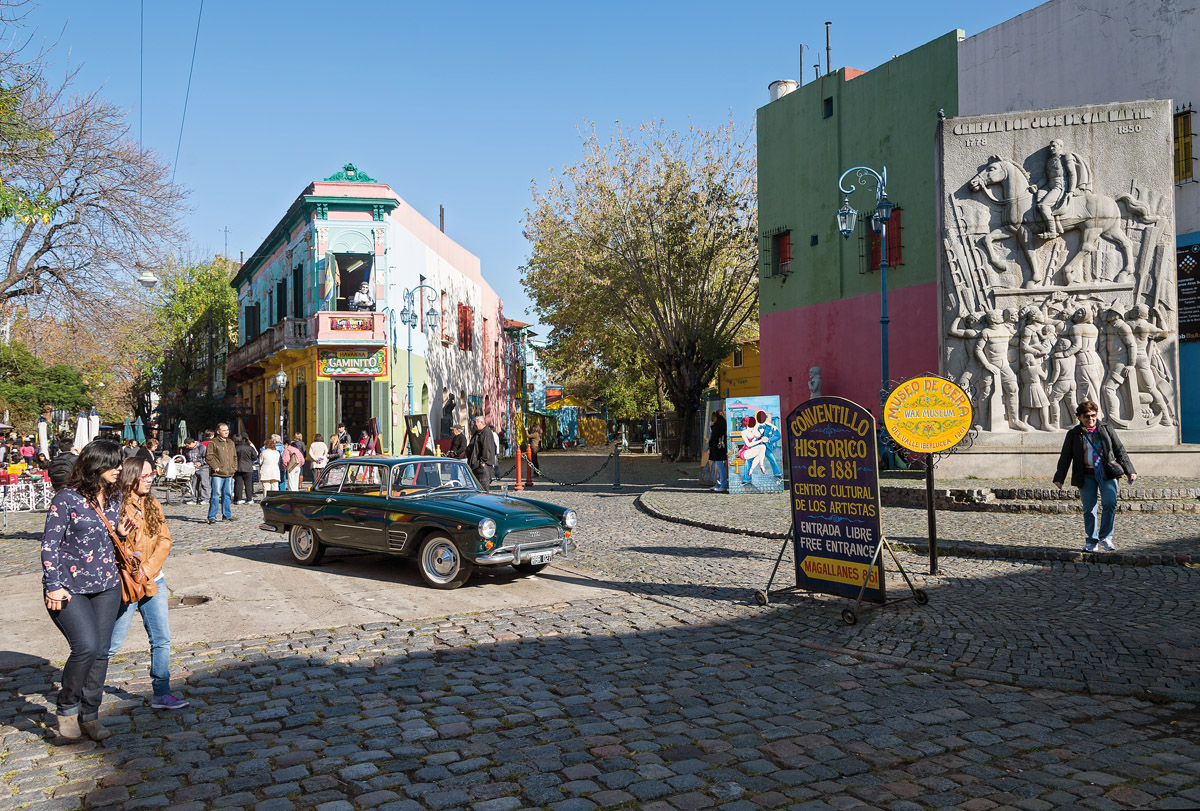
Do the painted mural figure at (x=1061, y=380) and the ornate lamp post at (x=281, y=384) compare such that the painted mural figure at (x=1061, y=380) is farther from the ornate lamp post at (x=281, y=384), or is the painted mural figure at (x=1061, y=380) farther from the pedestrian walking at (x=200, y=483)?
the ornate lamp post at (x=281, y=384)

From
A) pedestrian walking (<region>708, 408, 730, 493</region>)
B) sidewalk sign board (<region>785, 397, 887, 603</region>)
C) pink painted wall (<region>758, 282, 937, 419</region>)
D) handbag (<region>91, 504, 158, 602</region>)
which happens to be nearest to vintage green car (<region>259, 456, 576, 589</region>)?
sidewalk sign board (<region>785, 397, 887, 603</region>)

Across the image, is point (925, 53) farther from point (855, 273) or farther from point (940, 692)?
point (940, 692)

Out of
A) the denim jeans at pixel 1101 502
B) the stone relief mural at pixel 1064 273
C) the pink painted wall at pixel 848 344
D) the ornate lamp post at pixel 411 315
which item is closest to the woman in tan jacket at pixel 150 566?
the denim jeans at pixel 1101 502

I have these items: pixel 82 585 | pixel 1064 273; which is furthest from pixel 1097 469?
pixel 82 585

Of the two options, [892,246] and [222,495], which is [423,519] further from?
[892,246]

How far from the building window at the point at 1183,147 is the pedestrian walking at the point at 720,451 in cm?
1041

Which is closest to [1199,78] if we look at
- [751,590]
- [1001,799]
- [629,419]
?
[751,590]

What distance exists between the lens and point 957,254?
1565 cm

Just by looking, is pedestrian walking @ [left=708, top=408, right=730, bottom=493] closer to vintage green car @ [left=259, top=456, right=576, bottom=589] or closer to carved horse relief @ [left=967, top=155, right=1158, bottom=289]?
carved horse relief @ [left=967, top=155, right=1158, bottom=289]

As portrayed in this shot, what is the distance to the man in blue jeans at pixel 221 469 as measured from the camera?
1480 cm

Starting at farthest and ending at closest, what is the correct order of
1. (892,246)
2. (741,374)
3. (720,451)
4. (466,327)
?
(741,374) < (466,327) < (892,246) < (720,451)

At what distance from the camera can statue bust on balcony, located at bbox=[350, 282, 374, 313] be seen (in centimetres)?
2834

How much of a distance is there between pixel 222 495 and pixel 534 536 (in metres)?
8.72

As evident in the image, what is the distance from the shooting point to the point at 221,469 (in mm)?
14867
